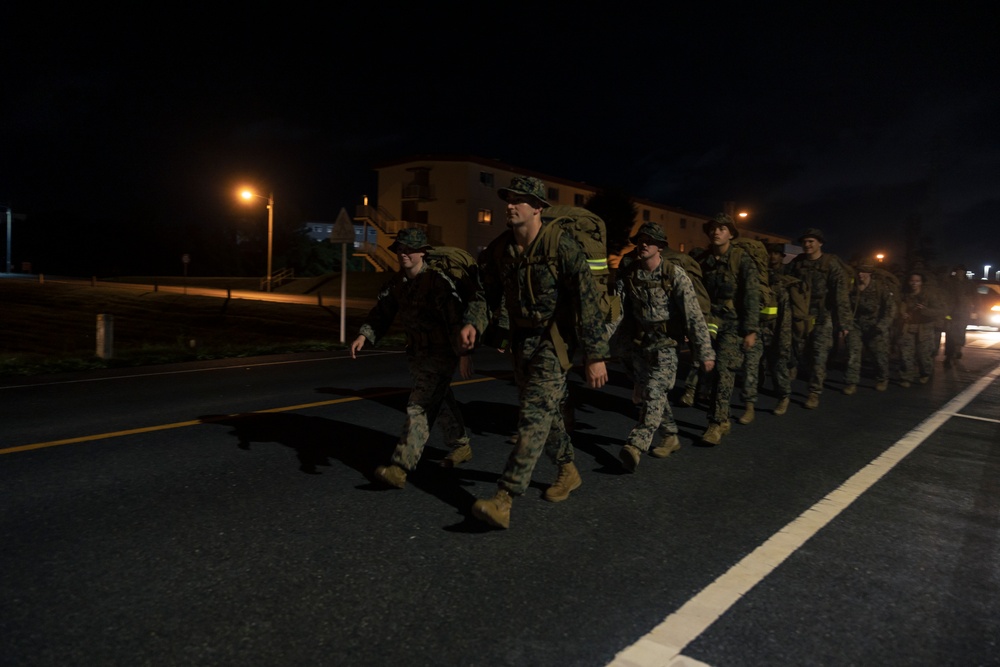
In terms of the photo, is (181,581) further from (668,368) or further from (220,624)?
(668,368)

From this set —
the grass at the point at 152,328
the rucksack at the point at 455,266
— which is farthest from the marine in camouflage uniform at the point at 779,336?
the grass at the point at 152,328

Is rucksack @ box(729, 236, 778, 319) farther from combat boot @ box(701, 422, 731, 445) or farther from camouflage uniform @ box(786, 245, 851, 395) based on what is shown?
camouflage uniform @ box(786, 245, 851, 395)

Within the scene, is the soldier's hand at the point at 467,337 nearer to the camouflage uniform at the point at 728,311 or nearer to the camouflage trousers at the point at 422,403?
the camouflage trousers at the point at 422,403

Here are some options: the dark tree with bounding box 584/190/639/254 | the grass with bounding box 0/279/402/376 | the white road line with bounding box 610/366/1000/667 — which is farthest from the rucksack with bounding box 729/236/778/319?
the dark tree with bounding box 584/190/639/254

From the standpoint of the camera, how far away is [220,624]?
8.74 ft

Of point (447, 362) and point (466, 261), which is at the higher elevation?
point (466, 261)

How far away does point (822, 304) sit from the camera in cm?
882

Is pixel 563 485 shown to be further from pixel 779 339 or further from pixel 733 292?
pixel 779 339

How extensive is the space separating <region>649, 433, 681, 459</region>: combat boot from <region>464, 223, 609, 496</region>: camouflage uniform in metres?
1.87

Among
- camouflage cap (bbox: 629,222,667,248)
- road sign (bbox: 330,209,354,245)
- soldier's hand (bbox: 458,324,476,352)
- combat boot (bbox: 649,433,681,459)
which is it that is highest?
road sign (bbox: 330,209,354,245)

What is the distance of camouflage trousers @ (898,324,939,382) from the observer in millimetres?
10867

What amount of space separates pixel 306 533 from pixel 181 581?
0.72 m

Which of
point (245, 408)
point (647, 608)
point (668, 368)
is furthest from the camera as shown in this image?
point (245, 408)

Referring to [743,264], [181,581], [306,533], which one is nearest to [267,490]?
[306,533]
